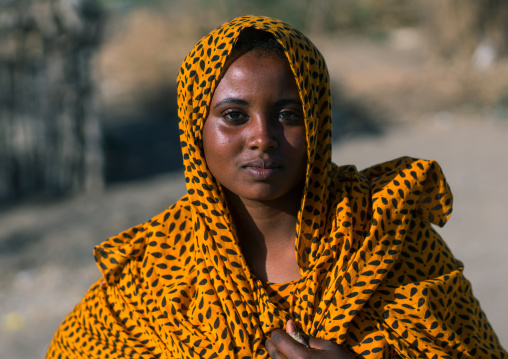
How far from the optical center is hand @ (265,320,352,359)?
6.41 feet

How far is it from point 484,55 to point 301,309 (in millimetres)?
10918

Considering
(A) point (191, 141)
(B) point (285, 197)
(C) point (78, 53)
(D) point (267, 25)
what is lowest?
(B) point (285, 197)

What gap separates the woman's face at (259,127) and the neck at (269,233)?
0.15 metres

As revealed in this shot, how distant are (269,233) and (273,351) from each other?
1.33ft

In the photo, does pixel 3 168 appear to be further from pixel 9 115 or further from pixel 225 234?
pixel 225 234

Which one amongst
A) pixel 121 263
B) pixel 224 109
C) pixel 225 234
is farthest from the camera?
pixel 121 263

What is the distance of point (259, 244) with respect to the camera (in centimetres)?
225

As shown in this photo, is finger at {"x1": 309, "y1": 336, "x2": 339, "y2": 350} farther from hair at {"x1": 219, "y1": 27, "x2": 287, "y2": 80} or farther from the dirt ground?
the dirt ground

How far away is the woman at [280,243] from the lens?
2004 millimetres

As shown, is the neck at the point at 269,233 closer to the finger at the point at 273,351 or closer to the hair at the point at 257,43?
the finger at the point at 273,351

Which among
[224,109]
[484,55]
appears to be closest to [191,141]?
[224,109]

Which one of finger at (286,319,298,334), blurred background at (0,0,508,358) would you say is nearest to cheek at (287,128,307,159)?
finger at (286,319,298,334)

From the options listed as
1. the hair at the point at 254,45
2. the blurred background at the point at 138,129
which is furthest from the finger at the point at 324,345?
the blurred background at the point at 138,129

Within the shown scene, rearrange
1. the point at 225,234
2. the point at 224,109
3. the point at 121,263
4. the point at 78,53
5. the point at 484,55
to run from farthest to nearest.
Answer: the point at 484,55
the point at 78,53
the point at 121,263
the point at 225,234
the point at 224,109
